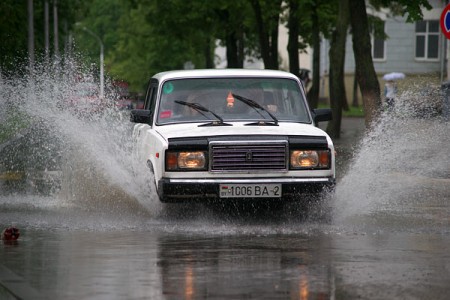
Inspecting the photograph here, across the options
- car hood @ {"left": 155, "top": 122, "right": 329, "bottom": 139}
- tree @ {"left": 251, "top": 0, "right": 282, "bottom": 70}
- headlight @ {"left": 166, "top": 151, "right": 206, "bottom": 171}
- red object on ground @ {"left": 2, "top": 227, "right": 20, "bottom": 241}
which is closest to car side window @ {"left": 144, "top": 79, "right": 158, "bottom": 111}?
car hood @ {"left": 155, "top": 122, "right": 329, "bottom": 139}

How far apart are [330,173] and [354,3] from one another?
16168 mm

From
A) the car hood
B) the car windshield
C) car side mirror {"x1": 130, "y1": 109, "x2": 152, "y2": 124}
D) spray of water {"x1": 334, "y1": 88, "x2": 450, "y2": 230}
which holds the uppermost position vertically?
the car windshield

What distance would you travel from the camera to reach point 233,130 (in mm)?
13781

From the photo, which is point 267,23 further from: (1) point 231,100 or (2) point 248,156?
(2) point 248,156

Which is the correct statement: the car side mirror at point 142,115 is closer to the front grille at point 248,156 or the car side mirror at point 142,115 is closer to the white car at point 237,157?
the white car at point 237,157

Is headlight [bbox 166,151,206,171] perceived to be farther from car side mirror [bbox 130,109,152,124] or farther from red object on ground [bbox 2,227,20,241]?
red object on ground [bbox 2,227,20,241]

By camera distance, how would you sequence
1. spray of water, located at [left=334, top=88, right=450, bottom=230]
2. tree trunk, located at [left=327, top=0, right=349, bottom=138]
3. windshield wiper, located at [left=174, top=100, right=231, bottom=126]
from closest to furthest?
windshield wiper, located at [left=174, top=100, right=231, bottom=126] < spray of water, located at [left=334, top=88, right=450, bottom=230] < tree trunk, located at [left=327, top=0, right=349, bottom=138]

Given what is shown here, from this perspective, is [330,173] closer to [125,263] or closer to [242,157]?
[242,157]

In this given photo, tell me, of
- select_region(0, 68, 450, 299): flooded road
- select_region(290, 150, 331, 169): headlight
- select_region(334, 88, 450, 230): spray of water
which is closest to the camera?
select_region(0, 68, 450, 299): flooded road

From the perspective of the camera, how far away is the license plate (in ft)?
44.0

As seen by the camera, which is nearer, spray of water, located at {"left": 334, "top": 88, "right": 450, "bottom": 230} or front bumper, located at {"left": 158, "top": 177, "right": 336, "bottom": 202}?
front bumper, located at {"left": 158, "top": 177, "right": 336, "bottom": 202}

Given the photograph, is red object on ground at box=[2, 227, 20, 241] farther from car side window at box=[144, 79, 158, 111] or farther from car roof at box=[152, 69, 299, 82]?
car roof at box=[152, 69, 299, 82]

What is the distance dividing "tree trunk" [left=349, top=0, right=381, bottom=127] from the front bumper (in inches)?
603

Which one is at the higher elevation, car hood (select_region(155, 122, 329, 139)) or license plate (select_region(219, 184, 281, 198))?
car hood (select_region(155, 122, 329, 139))
